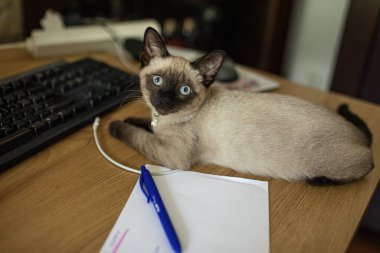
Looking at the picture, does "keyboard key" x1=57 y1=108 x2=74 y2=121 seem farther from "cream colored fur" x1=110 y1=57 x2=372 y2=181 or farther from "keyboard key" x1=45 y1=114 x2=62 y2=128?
"cream colored fur" x1=110 y1=57 x2=372 y2=181

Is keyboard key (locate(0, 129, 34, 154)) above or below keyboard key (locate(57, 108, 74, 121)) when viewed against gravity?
below

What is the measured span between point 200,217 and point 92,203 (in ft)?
0.75

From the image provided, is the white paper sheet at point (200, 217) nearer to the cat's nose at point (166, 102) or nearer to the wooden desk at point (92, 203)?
the wooden desk at point (92, 203)

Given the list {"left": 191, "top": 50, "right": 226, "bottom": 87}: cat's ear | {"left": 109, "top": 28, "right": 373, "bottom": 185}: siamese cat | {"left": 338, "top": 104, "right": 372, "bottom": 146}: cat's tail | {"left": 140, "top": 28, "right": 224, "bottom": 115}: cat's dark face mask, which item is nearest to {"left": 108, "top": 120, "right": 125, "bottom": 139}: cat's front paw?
{"left": 109, "top": 28, "right": 373, "bottom": 185}: siamese cat

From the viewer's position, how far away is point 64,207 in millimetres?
700

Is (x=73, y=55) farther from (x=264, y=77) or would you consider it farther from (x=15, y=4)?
(x=264, y=77)

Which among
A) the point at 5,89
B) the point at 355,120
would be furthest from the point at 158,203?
the point at 355,120

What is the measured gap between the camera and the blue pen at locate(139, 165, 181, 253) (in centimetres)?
63

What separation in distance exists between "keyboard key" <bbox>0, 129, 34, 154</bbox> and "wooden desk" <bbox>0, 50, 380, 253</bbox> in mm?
47

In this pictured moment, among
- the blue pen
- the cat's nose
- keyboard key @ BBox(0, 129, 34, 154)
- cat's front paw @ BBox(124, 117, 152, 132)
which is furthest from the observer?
cat's front paw @ BBox(124, 117, 152, 132)

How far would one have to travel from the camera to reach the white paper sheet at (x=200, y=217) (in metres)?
0.64

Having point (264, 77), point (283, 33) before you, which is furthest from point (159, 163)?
point (283, 33)

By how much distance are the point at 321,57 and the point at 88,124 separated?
182cm

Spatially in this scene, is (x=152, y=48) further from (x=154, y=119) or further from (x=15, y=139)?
(x=15, y=139)
